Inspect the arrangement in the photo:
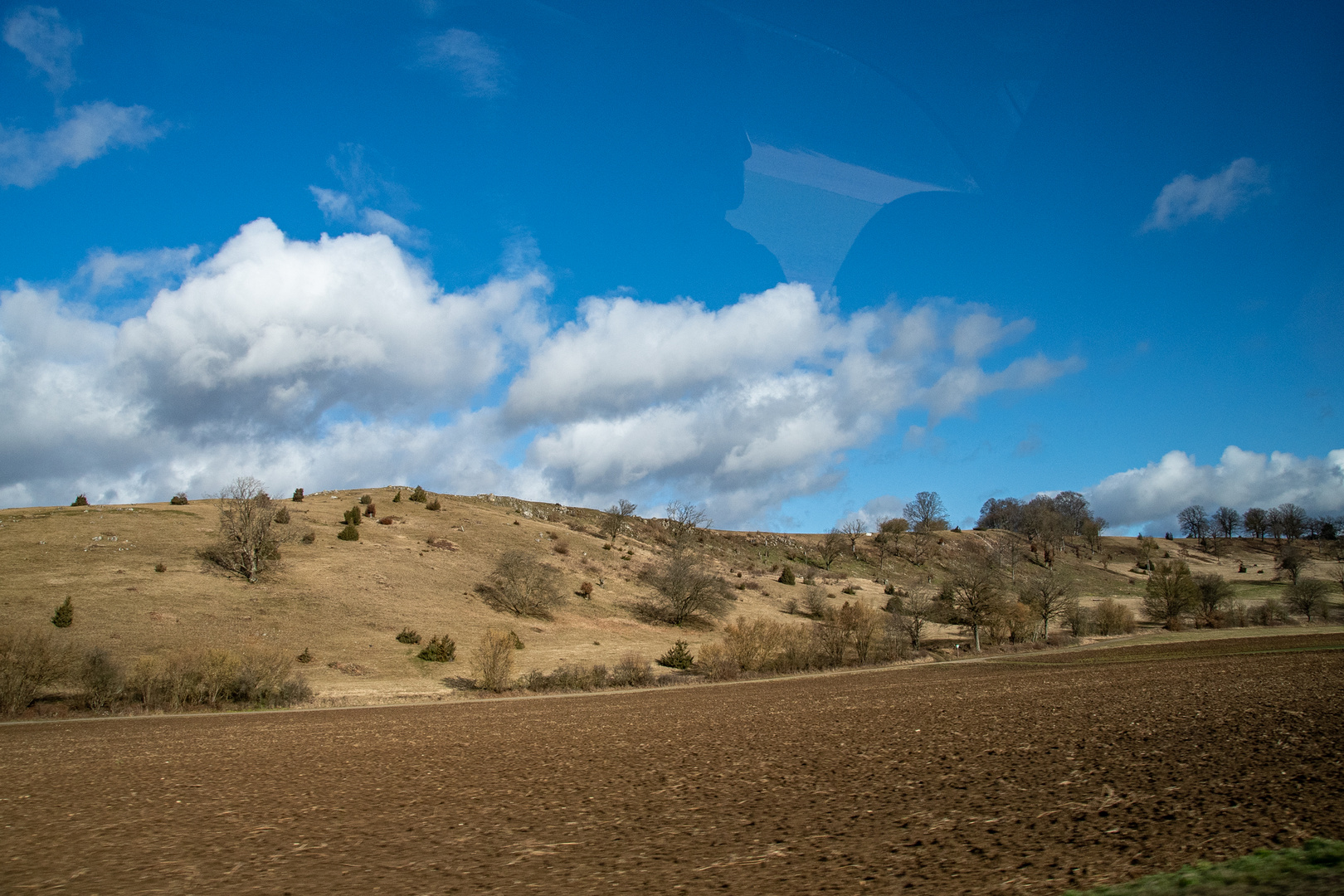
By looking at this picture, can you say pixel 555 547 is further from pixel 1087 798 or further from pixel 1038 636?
pixel 1087 798

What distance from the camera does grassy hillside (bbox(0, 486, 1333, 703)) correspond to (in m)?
40.0

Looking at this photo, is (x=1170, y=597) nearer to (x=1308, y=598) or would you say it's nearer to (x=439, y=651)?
(x=1308, y=598)

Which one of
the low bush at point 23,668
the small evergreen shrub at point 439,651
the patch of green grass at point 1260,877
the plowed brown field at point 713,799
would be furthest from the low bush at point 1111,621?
the low bush at point 23,668

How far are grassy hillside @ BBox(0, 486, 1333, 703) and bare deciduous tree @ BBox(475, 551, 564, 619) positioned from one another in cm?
160

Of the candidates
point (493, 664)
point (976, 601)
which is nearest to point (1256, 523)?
point (976, 601)

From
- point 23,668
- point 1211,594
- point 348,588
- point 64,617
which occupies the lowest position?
point 1211,594

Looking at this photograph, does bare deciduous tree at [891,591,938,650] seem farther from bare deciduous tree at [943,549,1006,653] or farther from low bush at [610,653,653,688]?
low bush at [610,653,653,688]

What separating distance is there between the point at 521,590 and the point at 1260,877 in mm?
57559

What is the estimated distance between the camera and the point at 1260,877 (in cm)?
537

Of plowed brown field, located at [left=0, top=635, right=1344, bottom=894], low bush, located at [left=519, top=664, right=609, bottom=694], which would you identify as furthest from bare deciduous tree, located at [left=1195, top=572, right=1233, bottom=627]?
low bush, located at [left=519, top=664, right=609, bottom=694]

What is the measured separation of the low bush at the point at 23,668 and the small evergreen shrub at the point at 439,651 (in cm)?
1774

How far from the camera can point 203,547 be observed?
183 ft

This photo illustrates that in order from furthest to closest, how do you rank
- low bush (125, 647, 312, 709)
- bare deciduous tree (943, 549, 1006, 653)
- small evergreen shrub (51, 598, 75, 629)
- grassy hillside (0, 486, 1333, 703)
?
1. bare deciduous tree (943, 549, 1006, 653)
2. grassy hillside (0, 486, 1333, 703)
3. small evergreen shrub (51, 598, 75, 629)
4. low bush (125, 647, 312, 709)

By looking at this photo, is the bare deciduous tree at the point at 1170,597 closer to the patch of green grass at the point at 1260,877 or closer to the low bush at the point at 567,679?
the low bush at the point at 567,679
